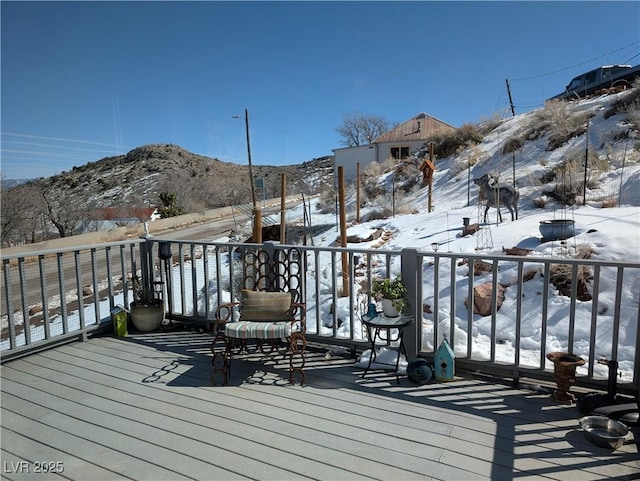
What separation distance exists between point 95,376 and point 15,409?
20.3 inches

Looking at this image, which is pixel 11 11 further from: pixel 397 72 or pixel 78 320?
pixel 397 72

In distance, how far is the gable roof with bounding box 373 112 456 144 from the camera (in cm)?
2380

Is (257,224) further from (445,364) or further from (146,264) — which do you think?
(445,364)

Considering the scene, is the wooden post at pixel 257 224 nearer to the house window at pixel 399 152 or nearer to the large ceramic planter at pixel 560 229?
the large ceramic planter at pixel 560 229

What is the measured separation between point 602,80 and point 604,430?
A: 16819 mm

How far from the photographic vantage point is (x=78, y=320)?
3762mm

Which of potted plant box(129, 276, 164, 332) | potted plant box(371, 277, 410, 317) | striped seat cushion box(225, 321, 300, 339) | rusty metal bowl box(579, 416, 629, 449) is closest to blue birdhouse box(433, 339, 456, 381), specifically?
potted plant box(371, 277, 410, 317)

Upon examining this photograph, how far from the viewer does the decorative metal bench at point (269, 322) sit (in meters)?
2.79

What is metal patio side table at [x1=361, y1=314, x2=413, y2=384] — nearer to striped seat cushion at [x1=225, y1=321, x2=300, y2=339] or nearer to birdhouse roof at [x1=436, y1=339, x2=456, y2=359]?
birdhouse roof at [x1=436, y1=339, x2=456, y2=359]

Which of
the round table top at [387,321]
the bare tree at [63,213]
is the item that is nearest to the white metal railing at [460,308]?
the round table top at [387,321]

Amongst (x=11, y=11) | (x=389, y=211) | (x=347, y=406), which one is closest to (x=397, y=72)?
(x=389, y=211)

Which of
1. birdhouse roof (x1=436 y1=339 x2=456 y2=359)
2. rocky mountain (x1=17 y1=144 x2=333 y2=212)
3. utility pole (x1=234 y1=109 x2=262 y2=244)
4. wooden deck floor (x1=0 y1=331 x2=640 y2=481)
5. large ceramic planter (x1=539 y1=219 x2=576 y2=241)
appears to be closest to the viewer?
wooden deck floor (x1=0 y1=331 x2=640 y2=481)

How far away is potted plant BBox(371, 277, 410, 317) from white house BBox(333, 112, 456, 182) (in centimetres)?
2102

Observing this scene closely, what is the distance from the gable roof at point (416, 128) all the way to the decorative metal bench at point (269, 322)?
21617 millimetres
